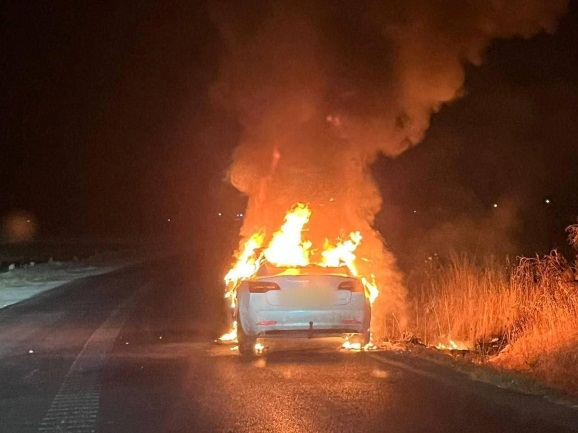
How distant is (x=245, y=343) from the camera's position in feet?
38.4

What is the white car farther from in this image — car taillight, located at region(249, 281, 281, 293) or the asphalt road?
the asphalt road

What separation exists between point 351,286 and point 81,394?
159 inches

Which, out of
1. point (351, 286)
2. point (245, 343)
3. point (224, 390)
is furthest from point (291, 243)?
point (224, 390)

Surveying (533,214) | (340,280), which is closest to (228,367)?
(340,280)

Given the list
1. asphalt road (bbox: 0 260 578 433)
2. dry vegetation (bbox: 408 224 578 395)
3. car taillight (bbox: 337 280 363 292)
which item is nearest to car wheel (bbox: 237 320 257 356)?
asphalt road (bbox: 0 260 578 433)

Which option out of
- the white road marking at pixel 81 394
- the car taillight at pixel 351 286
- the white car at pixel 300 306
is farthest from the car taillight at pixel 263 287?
the white road marking at pixel 81 394

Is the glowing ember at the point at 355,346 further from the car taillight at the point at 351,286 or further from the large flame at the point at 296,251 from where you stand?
the large flame at the point at 296,251

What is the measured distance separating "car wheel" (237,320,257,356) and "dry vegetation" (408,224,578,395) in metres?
3.20

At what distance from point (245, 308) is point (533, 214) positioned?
31798 millimetres

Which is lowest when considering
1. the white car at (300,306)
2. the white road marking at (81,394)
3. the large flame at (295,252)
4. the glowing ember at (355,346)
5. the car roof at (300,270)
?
the white road marking at (81,394)

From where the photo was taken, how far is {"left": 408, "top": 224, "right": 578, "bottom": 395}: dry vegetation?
398 inches

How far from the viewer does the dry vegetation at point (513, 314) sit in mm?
10117

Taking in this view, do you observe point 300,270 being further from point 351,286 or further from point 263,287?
point 351,286

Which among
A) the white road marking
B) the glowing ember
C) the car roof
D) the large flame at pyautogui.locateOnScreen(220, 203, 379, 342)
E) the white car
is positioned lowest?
the white road marking
